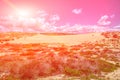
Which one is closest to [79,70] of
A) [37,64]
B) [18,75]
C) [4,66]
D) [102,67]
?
[102,67]

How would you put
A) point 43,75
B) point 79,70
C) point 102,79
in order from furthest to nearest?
point 79,70 < point 43,75 < point 102,79

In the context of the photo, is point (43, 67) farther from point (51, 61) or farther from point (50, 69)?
point (51, 61)

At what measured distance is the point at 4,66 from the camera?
964 inches

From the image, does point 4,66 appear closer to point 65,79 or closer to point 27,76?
point 27,76

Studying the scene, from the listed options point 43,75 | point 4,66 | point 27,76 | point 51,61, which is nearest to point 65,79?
point 43,75

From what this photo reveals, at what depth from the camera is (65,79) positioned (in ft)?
63.6

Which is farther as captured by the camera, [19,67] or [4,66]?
[4,66]

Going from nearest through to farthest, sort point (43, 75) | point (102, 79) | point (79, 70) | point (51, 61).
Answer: point (102, 79) < point (43, 75) < point (79, 70) < point (51, 61)

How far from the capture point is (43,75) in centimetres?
2069

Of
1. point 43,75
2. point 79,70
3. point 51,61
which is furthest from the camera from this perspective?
point 51,61

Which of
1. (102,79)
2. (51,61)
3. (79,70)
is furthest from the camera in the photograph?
(51,61)

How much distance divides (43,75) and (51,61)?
3891 mm

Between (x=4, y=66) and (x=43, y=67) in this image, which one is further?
(x=4, y=66)

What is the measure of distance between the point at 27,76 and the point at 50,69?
2.93 m
